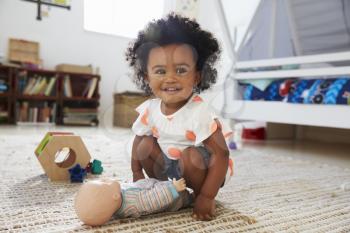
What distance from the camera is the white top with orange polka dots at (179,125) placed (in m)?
0.62

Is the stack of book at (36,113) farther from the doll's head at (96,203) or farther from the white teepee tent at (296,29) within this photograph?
the doll's head at (96,203)

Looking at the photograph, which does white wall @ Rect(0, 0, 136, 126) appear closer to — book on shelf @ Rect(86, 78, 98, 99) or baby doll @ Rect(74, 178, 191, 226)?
book on shelf @ Rect(86, 78, 98, 99)

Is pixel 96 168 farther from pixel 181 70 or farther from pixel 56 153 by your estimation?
pixel 181 70

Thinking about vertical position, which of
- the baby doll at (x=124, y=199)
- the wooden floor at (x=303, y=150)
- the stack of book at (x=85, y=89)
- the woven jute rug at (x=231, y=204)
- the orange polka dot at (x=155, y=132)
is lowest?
the wooden floor at (x=303, y=150)

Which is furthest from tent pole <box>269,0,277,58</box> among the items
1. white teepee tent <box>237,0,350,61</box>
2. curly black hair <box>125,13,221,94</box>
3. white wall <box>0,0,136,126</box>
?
curly black hair <box>125,13,221,94</box>

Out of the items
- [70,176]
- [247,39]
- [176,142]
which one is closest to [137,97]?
[247,39]

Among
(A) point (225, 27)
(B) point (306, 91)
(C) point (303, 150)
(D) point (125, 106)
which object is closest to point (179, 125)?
(B) point (306, 91)

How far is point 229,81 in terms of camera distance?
1884 millimetres

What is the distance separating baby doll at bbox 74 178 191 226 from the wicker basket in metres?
2.14

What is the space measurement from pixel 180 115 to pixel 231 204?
→ 22cm

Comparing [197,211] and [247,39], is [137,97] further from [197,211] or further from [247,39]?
[197,211]

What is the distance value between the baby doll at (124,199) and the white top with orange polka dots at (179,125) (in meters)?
0.09

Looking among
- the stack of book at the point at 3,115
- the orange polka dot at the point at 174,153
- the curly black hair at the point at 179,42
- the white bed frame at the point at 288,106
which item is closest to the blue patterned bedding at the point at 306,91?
the white bed frame at the point at 288,106

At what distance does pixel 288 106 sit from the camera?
1.57 meters
